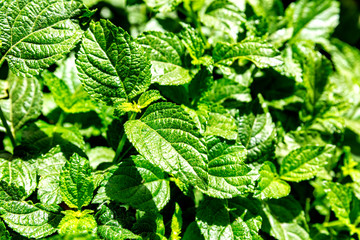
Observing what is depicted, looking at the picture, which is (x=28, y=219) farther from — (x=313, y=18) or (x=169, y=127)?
(x=313, y=18)

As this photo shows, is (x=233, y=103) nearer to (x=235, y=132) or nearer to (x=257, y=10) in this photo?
(x=235, y=132)

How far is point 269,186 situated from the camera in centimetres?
143

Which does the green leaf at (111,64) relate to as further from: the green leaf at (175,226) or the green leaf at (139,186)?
the green leaf at (175,226)

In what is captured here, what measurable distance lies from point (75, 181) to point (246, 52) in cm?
96

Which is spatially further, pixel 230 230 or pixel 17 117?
pixel 17 117

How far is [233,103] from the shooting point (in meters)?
1.65

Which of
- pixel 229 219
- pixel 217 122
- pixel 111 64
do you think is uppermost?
pixel 111 64

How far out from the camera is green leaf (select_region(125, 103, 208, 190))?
42.1 inches

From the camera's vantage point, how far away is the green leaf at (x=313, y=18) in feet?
6.64

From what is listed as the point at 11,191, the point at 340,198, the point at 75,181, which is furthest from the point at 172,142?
the point at 340,198

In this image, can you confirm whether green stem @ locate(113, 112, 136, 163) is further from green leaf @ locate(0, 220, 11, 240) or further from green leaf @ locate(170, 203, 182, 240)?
green leaf @ locate(0, 220, 11, 240)

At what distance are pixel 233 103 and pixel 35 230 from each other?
106 cm

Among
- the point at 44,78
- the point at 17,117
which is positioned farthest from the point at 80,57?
the point at 17,117

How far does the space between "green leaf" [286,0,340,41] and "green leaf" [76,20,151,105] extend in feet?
3.94
